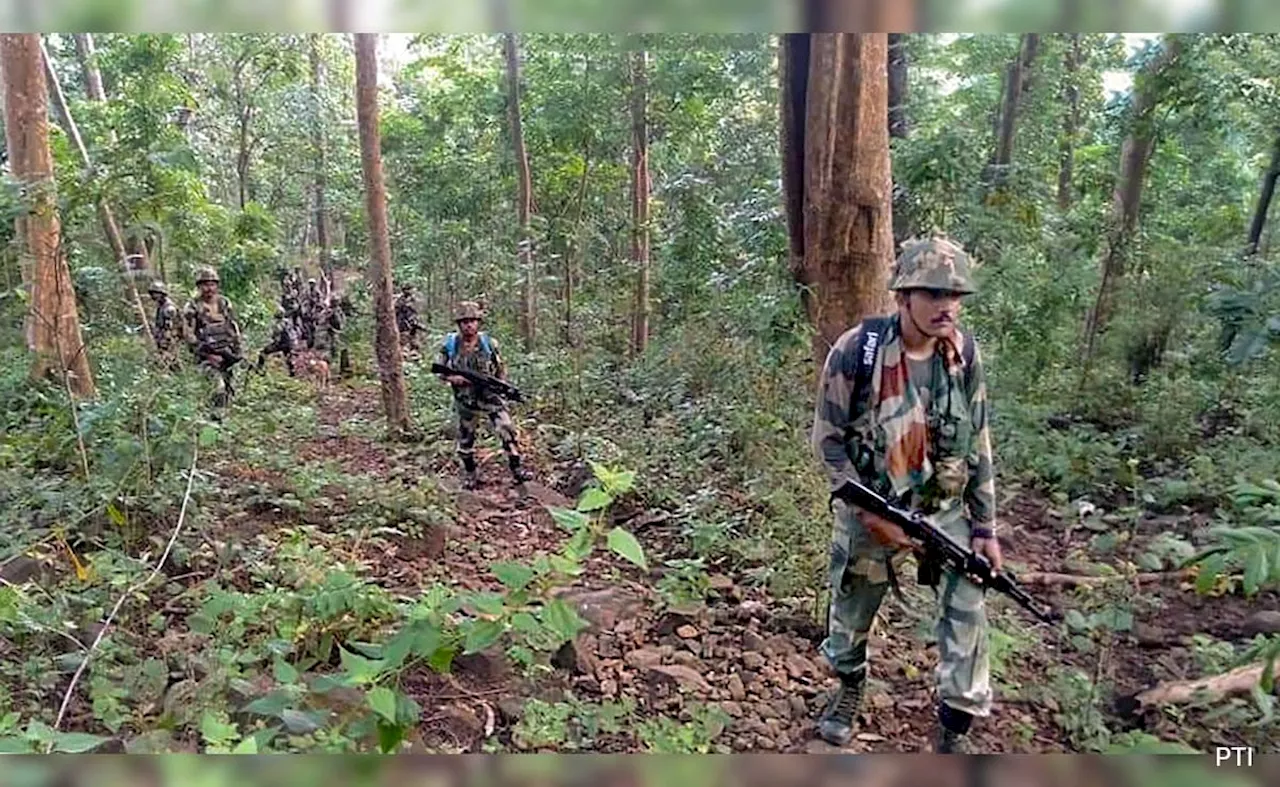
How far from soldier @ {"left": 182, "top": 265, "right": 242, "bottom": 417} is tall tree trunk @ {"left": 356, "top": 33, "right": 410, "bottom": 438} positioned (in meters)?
1.53

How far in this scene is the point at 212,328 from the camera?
895cm

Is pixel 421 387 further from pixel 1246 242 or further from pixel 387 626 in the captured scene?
pixel 1246 242

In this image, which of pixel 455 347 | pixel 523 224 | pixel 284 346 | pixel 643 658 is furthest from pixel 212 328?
pixel 643 658

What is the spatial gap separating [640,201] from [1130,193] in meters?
5.37

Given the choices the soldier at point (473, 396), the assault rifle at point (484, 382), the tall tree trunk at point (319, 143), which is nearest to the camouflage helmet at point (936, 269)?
the assault rifle at point (484, 382)

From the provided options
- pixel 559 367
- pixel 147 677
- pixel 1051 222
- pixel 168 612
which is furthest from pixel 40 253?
pixel 1051 222

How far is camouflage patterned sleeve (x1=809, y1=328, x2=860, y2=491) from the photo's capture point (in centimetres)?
274

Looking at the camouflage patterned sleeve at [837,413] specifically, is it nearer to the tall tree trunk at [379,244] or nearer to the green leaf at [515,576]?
the green leaf at [515,576]

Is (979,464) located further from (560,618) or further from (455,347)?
(455,347)

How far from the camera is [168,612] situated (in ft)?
12.6

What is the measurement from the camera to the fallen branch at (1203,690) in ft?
9.96

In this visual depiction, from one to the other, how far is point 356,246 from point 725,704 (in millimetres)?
17922

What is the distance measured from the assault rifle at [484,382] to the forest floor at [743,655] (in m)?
1.87

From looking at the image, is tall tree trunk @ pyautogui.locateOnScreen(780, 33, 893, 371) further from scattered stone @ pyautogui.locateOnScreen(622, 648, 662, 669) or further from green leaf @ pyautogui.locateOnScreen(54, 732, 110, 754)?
green leaf @ pyautogui.locateOnScreen(54, 732, 110, 754)
